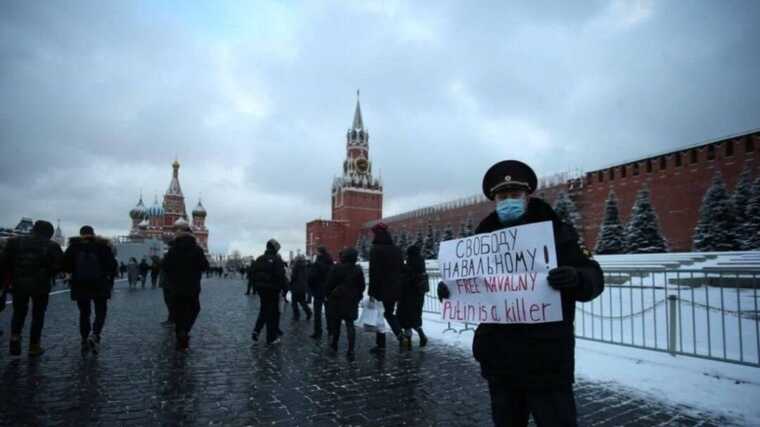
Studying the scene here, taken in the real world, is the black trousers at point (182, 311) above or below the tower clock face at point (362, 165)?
below

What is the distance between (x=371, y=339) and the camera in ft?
24.2

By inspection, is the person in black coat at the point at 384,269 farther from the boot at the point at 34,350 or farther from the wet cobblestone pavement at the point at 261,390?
the boot at the point at 34,350

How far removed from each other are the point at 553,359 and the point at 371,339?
18.8 feet

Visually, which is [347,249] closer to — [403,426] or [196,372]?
[196,372]

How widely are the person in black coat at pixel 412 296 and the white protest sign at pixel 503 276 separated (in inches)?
156

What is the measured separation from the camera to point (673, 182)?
1241 inches

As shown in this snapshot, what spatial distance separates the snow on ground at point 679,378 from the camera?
12.0 ft

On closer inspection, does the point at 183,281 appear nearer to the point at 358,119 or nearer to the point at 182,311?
the point at 182,311

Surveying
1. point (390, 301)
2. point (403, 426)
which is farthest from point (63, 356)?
point (403, 426)

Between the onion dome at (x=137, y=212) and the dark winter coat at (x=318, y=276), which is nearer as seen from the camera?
the dark winter coat at (x=318, y=276)

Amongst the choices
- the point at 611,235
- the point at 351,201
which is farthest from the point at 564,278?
the point at 351,201

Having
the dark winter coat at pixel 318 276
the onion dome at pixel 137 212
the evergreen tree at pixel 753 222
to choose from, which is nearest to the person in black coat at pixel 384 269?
the dark winter coat at pixel 318 276

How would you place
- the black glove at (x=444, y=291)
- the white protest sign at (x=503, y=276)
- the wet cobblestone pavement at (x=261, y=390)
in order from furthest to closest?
the wet cobblestone pavement at (x=261, y=390), the black glove at (x=444, y=291), the white protest sign at (x=503, y=276)

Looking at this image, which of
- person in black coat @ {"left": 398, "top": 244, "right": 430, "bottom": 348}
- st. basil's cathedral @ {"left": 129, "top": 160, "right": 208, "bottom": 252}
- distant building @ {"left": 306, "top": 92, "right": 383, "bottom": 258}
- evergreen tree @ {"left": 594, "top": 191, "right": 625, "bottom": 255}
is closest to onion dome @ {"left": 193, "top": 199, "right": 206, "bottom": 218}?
st. basil's cathedral @ {"left": 129, "top": 160, "right": 208, "bottom": 252}
